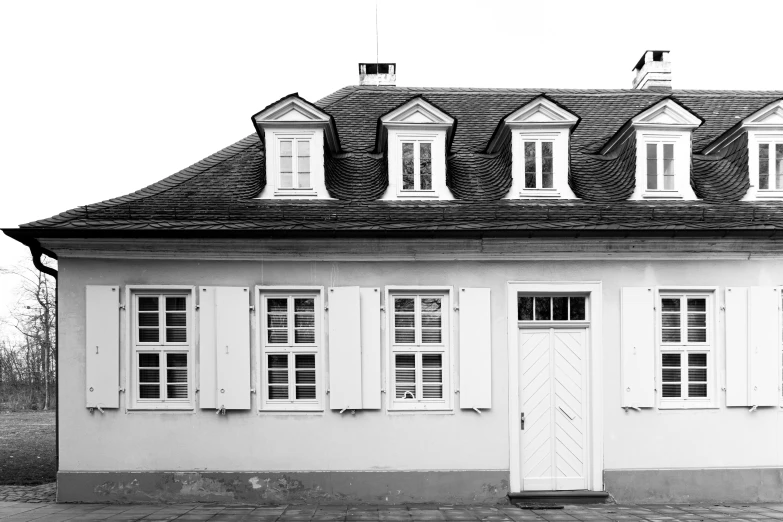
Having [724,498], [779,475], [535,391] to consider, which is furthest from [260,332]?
[779,475]

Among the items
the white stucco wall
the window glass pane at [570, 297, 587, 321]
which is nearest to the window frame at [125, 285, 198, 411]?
the white stucco wall

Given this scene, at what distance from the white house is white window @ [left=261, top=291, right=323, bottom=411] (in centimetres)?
3

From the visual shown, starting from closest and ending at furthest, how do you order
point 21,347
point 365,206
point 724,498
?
point 724,498 → point 365,206 → point 21,347

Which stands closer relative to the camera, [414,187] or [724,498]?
[724,498]

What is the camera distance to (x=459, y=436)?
9328 millimetres

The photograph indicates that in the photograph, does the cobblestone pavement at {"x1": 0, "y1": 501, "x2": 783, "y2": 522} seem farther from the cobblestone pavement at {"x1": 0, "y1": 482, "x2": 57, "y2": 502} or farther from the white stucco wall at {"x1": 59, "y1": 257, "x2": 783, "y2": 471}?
the white stucco wall at {"x1": 59, "y1": 257, "x2": 783, "y2": 471}

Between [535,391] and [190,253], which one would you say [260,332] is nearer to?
[190,253]

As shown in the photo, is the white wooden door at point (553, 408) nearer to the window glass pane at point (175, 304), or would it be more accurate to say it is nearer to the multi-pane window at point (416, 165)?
the multi-pane window at point (416, 165)

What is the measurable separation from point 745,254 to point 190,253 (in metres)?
8.06

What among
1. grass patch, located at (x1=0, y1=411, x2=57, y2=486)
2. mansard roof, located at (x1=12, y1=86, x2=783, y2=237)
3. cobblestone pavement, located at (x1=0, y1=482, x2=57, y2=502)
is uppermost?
mansard roof, located at (x1=12, y1=86, x2=783, y2=237)

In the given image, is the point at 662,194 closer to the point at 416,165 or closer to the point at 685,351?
the point at 685,351

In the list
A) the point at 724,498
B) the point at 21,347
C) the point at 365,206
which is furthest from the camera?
the point at 21,347

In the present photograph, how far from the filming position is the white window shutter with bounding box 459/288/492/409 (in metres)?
9.30

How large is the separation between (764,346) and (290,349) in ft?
22.6
